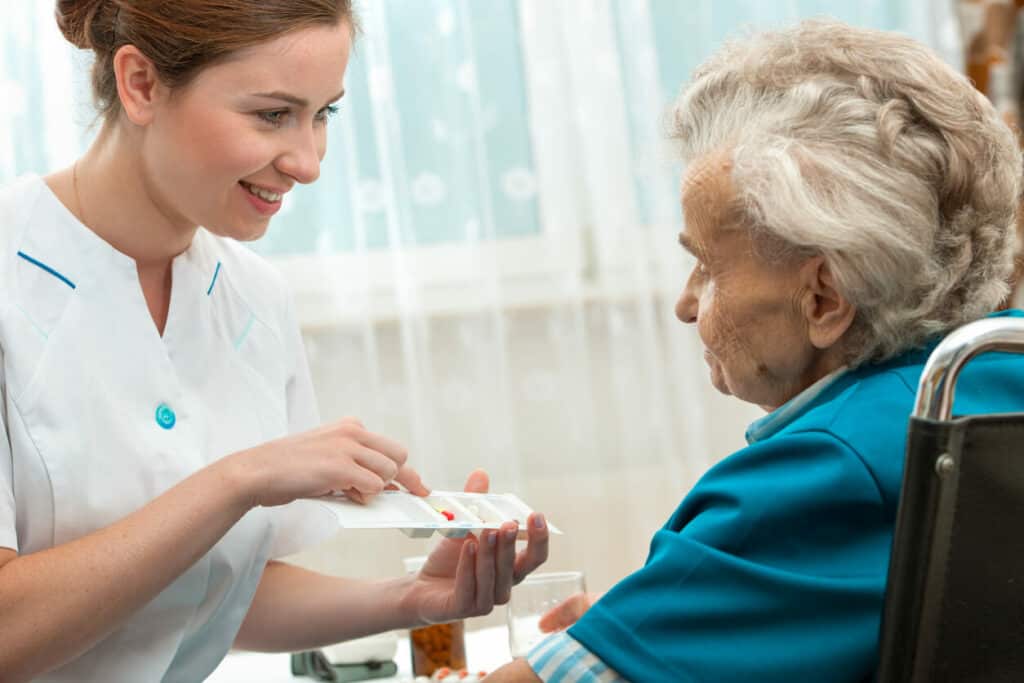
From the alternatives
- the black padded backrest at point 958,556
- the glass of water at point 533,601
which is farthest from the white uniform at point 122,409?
the black padded backrest at point 958,556

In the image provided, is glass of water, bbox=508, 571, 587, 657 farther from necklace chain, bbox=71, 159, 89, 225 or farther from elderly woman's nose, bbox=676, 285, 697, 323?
necklace chain, bbox=71, 159, 89, 225

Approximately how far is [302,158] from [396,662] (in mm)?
686

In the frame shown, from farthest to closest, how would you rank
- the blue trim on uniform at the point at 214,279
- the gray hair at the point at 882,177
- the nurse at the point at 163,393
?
the blue trim on uniform at the point at 214,279, the nurse at the point at 163,393, the gray hair at the point at 882,177

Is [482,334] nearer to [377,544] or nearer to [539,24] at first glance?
[377,544]

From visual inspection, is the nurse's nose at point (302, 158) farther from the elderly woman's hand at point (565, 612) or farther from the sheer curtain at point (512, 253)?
the sheer curtain at point (512, 253)

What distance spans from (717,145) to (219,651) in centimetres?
95

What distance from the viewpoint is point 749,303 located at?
1255 mm

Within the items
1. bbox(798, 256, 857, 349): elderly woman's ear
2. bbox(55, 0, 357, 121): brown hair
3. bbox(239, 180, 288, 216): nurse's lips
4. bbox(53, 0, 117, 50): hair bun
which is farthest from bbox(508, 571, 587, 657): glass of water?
bbox(53, 0, 117, 50): hair bun

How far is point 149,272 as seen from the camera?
1692 mm

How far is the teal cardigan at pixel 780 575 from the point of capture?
1041 millimetres

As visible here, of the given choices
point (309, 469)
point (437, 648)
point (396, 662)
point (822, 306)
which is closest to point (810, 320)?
point (822, 306)

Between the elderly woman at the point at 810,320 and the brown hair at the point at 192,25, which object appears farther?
the brown hair at the point at 192,25

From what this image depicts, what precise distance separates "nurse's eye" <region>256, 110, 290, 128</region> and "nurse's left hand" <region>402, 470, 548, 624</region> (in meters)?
0.53

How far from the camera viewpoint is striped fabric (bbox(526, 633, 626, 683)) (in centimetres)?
107
